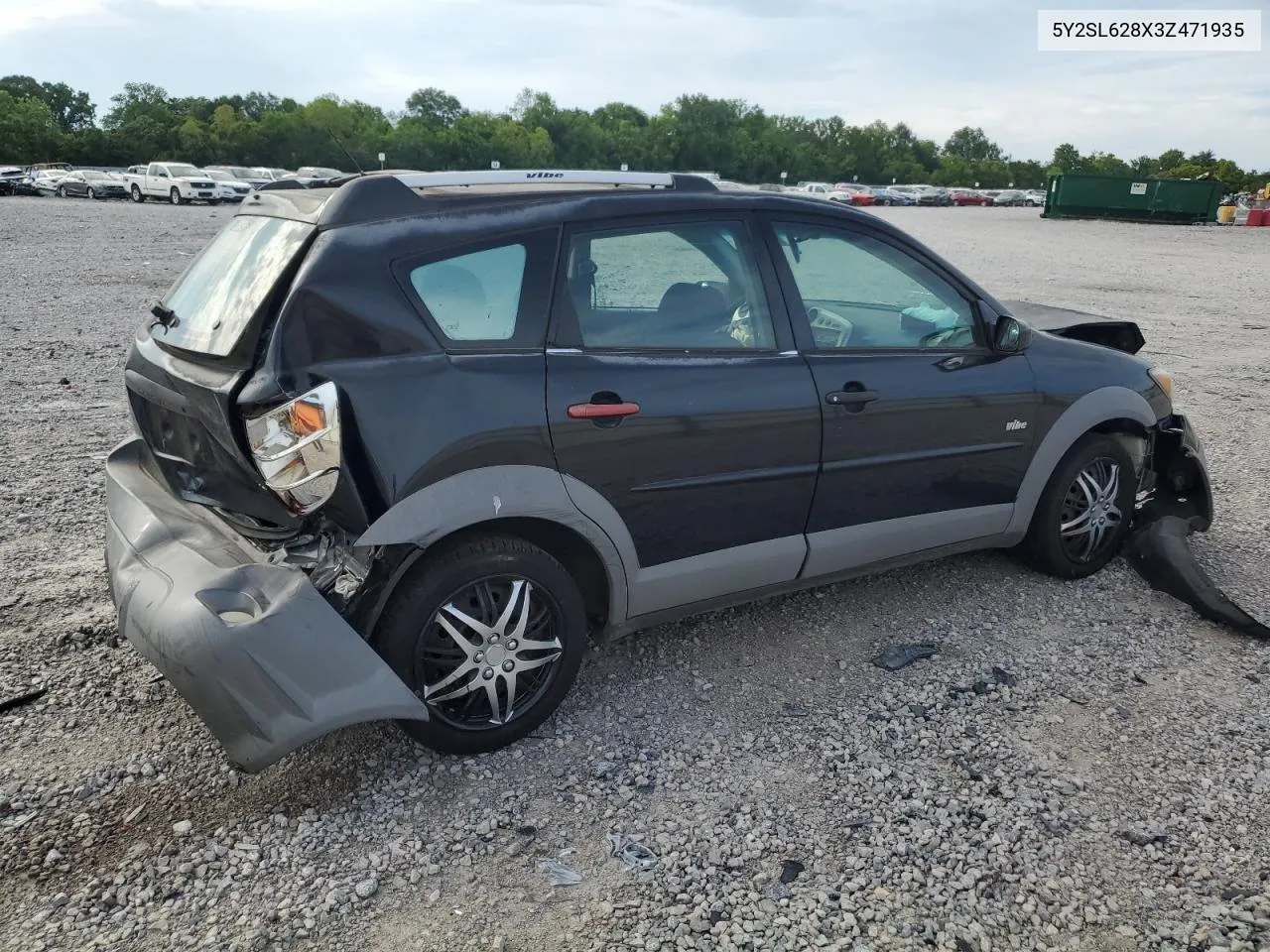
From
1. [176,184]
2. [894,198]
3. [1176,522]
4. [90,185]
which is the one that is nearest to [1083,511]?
[1176,522]

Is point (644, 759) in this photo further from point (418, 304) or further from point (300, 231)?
point (300, 231)

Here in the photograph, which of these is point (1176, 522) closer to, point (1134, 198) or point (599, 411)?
point (599, 411)

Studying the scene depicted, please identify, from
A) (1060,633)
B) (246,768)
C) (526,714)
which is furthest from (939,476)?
(246,768)

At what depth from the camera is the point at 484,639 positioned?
3.16 metres

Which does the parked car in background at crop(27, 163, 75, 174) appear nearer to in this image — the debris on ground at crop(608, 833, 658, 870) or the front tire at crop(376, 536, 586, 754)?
the front tire at crop(376, 536, 586, 754)

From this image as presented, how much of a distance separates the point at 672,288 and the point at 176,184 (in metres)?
41.1

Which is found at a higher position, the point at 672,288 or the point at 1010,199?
the point at 1010,199

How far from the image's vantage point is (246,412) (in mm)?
2951

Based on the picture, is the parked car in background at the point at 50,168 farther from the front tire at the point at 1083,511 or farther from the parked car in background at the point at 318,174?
the front tire at the point at 1083,511

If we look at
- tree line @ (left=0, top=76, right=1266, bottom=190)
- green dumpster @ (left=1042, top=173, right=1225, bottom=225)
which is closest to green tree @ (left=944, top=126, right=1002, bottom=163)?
tree line @ (left=0, top=76, right=1266, bottom=190)

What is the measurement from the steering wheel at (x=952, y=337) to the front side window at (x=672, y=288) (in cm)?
85

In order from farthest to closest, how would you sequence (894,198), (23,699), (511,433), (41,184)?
(894,198)
(41,184)
(23,699)
(511,433)

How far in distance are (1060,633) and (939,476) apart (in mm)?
883

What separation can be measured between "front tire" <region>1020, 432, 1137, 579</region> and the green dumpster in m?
42.3
